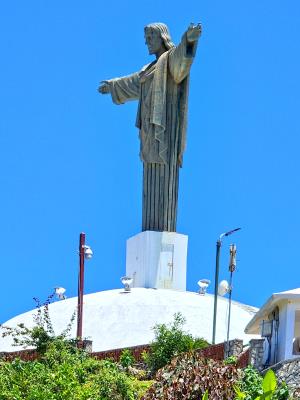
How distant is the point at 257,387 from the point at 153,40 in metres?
18.6

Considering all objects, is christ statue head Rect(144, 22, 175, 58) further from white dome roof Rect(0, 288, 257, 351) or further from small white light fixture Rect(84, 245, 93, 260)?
small white light fixture Rect(84, 245, 93, 260)

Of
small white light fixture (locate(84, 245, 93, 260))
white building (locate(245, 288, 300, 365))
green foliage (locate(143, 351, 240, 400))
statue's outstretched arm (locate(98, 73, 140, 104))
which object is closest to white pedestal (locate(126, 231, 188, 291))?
statue's outstretched arm (locate(98, 73, 140, 104))

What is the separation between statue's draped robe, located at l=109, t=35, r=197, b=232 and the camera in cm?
4128

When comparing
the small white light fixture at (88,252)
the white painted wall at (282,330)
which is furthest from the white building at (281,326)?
the small white light fixture at (88,252)

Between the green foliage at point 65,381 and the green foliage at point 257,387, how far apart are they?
2.02 metres

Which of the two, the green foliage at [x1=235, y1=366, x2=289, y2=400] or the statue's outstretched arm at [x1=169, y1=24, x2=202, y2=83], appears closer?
the green foliage at [x1=235, y1=366, x2=289, y2=400]

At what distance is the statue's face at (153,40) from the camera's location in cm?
4166

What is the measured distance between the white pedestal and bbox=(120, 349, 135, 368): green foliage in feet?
27.8

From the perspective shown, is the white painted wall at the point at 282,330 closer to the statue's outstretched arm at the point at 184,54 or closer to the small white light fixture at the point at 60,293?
the statue's outstretched arm at the point at 184,54

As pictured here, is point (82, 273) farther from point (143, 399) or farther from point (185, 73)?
point (143, 399)

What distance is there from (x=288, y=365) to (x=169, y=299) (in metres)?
14.0

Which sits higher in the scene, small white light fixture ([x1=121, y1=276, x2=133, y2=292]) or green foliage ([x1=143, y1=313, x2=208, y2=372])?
small white light fixture ([x1=121, y1=276, x2=133, y2=292])

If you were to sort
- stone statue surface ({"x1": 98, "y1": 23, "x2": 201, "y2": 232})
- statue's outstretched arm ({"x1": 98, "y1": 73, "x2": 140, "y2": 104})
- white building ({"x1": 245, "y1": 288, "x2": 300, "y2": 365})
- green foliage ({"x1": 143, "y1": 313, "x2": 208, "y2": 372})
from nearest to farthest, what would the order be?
white building ({"x1": 245, "y1": 288, "x2": 300, "y2": 365})
green foliage ({"x1": 143, "y1": 313, "x2": 208, "y2": 372})
stone statue surface ({"x1": 98, "y1": 23, "x2": 201, "y2": 232})
statue's outstretched arm ({"x1": 98, "y1": 73, "x2": 140, "y2": 104})

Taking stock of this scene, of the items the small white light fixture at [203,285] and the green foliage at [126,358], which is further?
the small white light fixture at [203,285]
